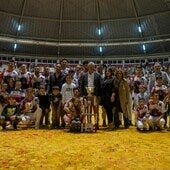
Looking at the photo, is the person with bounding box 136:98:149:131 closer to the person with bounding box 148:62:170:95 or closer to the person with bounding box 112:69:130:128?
the person with bounding box 112:69:130:128

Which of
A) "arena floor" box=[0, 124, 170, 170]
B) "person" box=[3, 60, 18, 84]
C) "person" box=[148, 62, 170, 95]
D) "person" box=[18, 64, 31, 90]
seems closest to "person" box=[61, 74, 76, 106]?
"arena floor" box=[0, 124, 170, 170]

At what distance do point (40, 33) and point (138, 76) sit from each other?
18.7 metres

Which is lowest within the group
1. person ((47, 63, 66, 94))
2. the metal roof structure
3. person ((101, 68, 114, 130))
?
person ((101, 68, 114, 130))

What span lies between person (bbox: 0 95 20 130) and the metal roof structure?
17898 millimetres

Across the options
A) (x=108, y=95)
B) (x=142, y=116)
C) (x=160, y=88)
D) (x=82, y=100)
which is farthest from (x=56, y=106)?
(x=160, y=88)

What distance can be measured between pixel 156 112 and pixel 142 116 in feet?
1.37

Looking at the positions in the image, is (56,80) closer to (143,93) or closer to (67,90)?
(67,90)

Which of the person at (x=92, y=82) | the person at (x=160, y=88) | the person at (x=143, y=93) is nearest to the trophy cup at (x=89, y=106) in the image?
the person at (x=92, y=82)

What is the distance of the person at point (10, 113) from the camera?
9.77 metres

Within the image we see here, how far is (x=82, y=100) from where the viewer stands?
9.71 meters

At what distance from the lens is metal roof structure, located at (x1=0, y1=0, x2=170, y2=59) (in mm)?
27156

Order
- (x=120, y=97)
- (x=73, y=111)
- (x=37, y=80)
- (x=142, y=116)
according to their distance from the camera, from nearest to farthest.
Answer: (x=73, y=111) < (x=142, y=116) < (x=120, y=97) < (x=37, y=80)

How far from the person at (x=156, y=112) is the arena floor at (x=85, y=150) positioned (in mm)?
407

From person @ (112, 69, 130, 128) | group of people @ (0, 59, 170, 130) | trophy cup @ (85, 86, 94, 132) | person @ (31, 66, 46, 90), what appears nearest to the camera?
trophy cup @ (85, 86, 94, 132)
